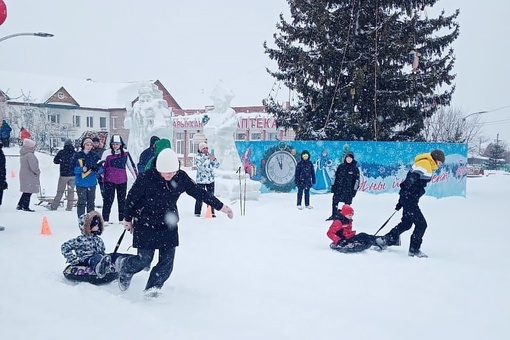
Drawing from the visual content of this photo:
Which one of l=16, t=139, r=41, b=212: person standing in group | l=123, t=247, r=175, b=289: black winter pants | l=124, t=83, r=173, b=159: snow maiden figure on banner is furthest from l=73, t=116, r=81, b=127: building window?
l=123, t=247, r=175, b=289: black winter pants

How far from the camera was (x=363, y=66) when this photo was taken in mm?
19531

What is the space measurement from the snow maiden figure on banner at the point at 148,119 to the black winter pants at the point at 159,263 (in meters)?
18.5

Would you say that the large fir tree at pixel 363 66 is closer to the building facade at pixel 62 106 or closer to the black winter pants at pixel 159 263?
the black winter pants at pixel 159 263

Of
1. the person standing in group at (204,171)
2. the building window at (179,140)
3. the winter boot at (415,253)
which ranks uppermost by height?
the building window at (179,140)

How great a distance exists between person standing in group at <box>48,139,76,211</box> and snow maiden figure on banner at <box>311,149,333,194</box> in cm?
855

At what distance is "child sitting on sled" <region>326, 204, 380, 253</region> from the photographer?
809cm

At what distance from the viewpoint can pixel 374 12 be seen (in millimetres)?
20047

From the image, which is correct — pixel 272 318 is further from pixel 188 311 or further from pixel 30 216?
pixel 30 216

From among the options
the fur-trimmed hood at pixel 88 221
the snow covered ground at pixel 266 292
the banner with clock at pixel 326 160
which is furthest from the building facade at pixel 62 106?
the fur-trimmed hood at pixel 88 221

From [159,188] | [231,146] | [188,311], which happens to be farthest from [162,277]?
[231,146]

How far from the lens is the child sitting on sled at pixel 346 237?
26.5ft

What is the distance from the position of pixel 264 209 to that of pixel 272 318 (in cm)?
888

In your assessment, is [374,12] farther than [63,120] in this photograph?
No

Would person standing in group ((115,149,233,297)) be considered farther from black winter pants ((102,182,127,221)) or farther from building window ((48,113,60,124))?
building window ((48,113,60,124))
